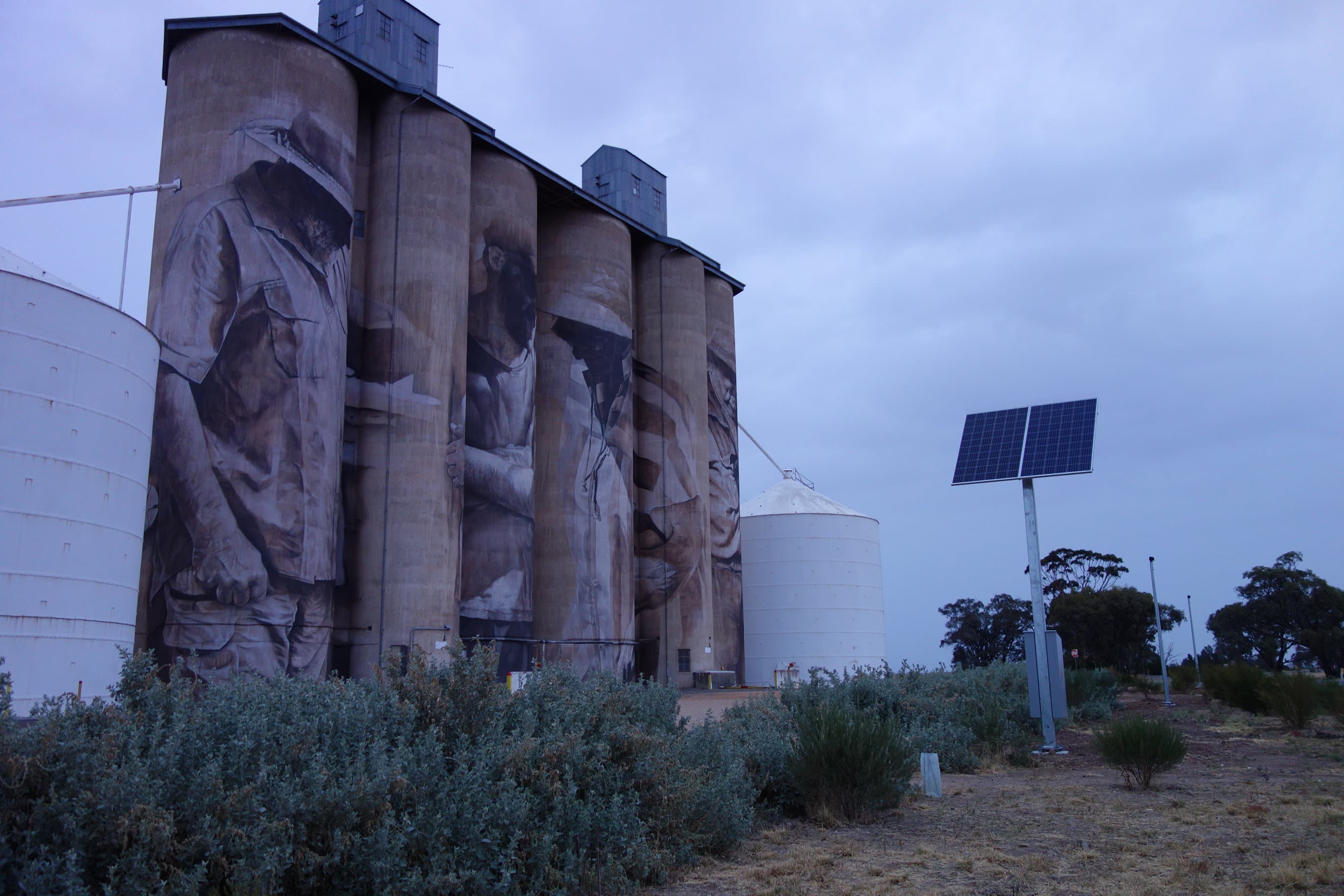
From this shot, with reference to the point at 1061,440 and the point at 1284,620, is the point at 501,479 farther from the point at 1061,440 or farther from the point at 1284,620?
the point at 1284,620

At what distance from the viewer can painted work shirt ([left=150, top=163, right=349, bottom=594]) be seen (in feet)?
92.6

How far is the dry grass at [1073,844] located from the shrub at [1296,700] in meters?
9.92

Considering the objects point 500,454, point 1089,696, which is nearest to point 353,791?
point 1089,696

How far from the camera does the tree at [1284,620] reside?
78.6 meters

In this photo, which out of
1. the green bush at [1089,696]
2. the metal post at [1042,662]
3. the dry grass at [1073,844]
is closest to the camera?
the dry grass at [1073,844]

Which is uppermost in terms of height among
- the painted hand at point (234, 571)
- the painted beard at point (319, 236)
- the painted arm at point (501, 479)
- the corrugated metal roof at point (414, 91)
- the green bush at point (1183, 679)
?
the corrugated metal roof at point (414, 91)

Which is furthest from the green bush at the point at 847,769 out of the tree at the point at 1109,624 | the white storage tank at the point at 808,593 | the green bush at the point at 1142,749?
the tree at the point at 1109,624

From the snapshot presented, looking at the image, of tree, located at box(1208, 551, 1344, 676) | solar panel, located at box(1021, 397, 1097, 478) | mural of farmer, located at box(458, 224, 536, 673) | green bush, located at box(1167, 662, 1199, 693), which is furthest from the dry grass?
tree, located at box(1208, 551, 1344, 676)

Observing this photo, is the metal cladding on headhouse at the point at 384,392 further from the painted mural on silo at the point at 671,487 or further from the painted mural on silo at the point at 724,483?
the painted mural on silo at the point at 724,483

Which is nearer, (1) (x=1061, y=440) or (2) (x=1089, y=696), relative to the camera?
(1) (x=1061, y=440)

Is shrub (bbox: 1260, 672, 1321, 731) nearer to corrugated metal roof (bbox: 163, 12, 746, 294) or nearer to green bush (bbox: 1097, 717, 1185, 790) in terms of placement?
green bush (bbox: 1097, 717, 1185, 790)

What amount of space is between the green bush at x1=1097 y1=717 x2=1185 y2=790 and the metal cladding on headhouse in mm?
10810

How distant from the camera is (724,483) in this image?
52875mm

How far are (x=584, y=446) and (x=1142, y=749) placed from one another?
31502 mm
